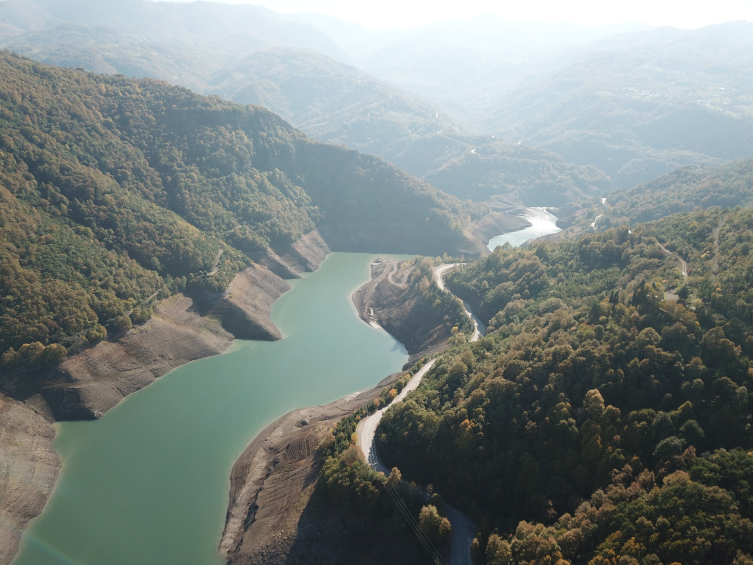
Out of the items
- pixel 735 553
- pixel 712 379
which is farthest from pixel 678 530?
pixel 712 379

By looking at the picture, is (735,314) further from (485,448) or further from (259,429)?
(259,429)

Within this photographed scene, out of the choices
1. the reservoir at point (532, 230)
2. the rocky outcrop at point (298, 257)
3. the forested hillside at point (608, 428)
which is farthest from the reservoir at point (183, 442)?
the reservoir at point (532, 230)

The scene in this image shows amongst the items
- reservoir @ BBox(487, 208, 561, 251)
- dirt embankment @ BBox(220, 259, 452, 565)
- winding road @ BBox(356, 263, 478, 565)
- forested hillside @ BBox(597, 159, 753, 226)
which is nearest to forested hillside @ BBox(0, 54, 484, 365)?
reservoir @ BBox(487, 208, 561, 251)

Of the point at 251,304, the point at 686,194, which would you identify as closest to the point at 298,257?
the point at 251,304

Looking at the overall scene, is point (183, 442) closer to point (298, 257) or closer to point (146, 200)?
point (146, 200)

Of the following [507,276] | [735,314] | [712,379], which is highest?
[735,314]

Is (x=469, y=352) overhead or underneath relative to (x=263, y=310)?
overhead
